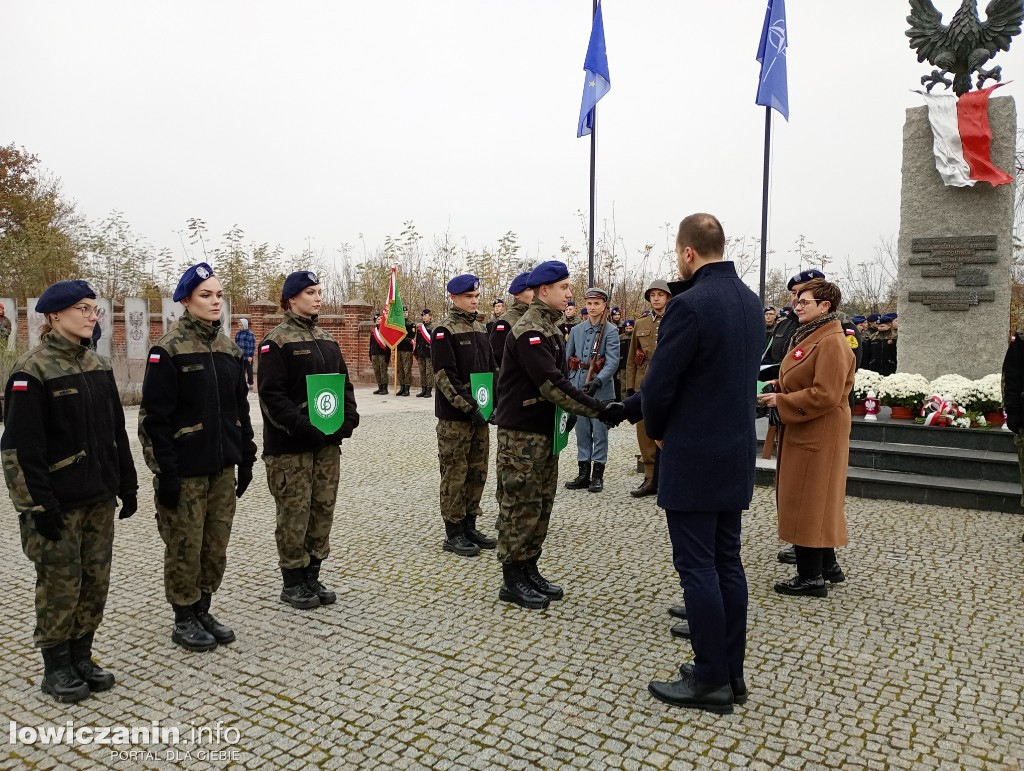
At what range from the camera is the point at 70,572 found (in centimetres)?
340

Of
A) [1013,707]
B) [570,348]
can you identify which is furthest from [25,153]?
[1013,707]

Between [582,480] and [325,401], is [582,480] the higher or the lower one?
the lower one

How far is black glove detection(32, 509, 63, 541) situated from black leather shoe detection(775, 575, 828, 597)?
13.3 feet

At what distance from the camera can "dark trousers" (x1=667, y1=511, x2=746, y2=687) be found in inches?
131

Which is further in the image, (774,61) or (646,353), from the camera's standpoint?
(774,61)

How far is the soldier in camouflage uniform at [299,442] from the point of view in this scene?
4461 mm

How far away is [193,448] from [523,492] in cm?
185

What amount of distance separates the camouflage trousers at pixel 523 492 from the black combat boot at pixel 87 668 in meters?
2.16

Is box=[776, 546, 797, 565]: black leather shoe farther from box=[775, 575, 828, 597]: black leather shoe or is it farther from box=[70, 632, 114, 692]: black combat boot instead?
box=[70, 632, 114, 692]: black combat boot

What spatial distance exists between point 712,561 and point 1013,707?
1.47 meters

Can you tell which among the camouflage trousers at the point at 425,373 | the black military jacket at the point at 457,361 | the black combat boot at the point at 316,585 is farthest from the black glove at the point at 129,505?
the camouflage trousers at the point at 425,373

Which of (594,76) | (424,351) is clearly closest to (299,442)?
(594,76)

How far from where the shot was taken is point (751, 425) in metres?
3.43

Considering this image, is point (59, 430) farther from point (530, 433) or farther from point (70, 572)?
point (530, 433)
